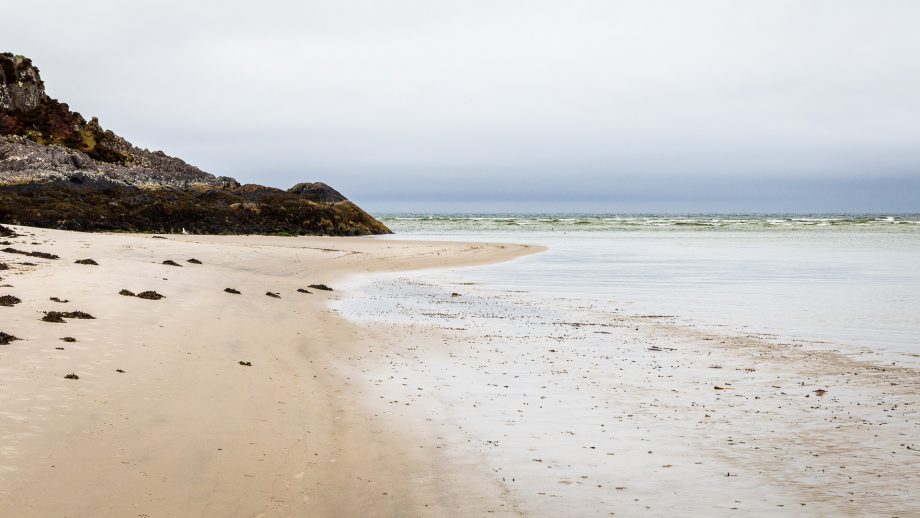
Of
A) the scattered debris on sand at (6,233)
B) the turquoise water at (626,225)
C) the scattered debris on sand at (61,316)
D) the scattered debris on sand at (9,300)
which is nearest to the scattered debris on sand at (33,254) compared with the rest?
the scattered debris on sand at (6,233)

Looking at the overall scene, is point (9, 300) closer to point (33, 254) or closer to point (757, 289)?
point (33, 254)

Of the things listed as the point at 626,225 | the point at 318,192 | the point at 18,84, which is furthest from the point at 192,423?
the point at 626,225

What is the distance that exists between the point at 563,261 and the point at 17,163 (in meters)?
35.4

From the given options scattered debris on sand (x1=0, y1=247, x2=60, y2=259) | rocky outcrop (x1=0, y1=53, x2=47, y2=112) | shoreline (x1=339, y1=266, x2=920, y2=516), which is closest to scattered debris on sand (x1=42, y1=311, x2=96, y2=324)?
shoreline (x1=339, y1=266, x2=920, y2=516)

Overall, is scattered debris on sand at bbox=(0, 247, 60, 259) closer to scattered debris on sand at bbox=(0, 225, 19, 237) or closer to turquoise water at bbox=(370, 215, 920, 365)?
scattered debris on sand at bbox=(0, 225, 19, 237)

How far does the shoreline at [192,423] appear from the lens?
535 cm

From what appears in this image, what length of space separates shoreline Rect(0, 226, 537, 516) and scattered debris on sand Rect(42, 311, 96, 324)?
0.12 m

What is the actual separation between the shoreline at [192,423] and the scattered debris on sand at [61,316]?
12 cm

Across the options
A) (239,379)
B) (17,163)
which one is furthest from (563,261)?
(17,163)

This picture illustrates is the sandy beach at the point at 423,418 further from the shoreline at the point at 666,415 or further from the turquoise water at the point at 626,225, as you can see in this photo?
the turquoise water at the point at 626,225

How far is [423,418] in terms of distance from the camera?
784 centimetres

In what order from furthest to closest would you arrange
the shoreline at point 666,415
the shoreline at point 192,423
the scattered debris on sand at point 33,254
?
the scattered debris on sand at point 33,254 → the shoreline at point 666,415 → the shoreline at point 192,423

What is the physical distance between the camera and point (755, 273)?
2547 cm

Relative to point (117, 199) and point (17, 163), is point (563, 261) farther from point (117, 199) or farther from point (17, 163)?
point (17, 163)
